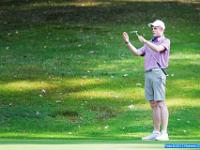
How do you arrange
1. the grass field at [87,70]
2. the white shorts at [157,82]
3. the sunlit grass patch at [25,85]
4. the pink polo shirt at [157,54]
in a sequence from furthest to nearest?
the sunlit grass patch at [25,85] < the grass field at [87,70] < the white shorts at [157,82] < the pink polo shirt at [157,54]

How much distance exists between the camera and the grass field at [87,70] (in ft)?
56.4

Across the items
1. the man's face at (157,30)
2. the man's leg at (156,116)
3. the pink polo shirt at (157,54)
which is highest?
the man's face at (157,30)

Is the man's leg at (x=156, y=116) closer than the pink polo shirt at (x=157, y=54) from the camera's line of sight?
No

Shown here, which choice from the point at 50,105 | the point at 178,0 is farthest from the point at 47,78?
the point at 178,0

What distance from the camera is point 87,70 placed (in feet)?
73.7

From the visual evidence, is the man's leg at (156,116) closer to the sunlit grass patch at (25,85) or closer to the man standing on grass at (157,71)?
the man standing on grass at (157,71)

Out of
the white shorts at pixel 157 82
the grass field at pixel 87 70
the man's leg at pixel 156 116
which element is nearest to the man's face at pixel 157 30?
the white shorts at pixel 157 82

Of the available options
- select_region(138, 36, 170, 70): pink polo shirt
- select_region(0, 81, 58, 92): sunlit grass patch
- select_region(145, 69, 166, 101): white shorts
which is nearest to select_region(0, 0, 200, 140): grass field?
select_region(0, 81, 58, 92): sunlit grass patch

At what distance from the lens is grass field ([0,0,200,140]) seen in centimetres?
1720

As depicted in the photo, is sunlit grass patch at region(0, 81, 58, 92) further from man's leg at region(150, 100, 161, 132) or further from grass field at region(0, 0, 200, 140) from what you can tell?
man's leg at region(150, 100, 161, 132)

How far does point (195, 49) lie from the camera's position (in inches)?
990

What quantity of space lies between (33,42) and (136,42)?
342 centimetres

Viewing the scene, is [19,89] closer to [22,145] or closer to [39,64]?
[39,64]

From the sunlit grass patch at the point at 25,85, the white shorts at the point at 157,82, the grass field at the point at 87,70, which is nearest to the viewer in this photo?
the white shorts at the point at 157,82
